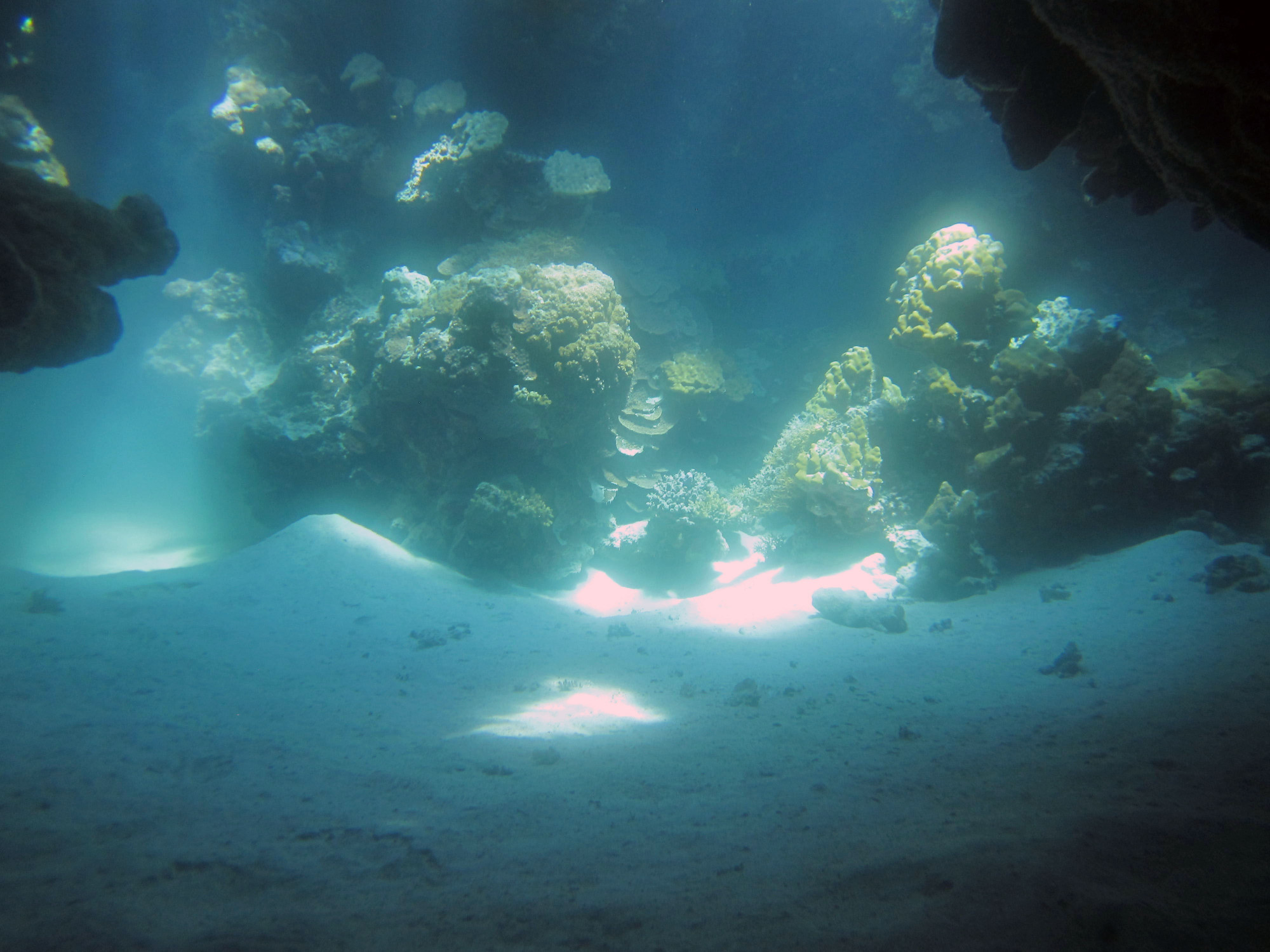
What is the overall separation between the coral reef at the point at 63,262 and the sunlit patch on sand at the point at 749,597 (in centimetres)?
545

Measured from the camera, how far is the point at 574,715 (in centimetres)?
398

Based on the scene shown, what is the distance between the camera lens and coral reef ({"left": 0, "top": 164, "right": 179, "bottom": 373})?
339 centimetres

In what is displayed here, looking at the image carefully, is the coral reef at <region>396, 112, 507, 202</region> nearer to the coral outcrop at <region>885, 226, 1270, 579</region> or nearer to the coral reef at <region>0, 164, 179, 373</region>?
the coral reef at <region>0, 164, 179, 373</region>

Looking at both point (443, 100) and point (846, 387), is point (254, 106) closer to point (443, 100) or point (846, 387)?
point (443, 100)

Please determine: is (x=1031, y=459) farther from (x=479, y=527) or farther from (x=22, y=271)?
(x=22, y=271)

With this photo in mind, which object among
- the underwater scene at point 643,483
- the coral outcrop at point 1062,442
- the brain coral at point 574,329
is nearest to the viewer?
the underwater scene at point 643,483

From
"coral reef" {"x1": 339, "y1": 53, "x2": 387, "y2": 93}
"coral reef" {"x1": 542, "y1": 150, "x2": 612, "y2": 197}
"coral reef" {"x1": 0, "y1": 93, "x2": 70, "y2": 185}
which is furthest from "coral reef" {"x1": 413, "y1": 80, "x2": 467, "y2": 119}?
"coral reef" {"x1": 0, "y1": 93, "x2": 70, "y2": 185}

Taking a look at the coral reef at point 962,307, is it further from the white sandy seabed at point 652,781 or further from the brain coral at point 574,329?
the brain coral at point 574,329

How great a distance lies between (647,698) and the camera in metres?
4.32

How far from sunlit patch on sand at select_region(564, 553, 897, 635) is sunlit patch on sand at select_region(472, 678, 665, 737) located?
2.06m

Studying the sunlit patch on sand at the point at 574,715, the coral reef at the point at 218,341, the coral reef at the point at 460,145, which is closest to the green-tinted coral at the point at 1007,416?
the sunlit patch on sand at the point at 574,715

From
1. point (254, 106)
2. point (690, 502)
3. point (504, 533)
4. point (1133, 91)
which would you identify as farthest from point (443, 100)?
point (1133, 91)

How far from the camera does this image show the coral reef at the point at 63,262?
133 inches

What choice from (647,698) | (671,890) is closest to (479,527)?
(647,698)
